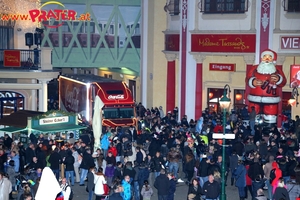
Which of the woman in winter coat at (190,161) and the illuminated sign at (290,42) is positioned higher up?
the illuminated sign at (290,42)

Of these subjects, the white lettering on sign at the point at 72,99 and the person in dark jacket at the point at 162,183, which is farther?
the white lettering on sign at the point at 72,99

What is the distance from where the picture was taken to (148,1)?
46.5 m

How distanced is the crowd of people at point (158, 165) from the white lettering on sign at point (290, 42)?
22.6 feet

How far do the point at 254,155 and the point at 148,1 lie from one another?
74.2ft

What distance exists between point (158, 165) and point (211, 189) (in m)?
4.29

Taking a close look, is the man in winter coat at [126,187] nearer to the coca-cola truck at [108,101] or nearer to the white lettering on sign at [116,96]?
the coca-cola truck at [108,101]

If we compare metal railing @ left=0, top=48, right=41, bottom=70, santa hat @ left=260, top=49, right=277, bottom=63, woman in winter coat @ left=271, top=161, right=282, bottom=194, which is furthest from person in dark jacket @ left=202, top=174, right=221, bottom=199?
metal railing @ left=0, top=48, right=41, bottom=70

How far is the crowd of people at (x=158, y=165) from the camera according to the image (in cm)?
2278

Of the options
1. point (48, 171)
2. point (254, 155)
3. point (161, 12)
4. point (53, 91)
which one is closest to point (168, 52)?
point (161, 12)

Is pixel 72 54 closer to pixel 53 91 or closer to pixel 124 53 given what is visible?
pixel 124 53

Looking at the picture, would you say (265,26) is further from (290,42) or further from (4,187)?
(4,187)

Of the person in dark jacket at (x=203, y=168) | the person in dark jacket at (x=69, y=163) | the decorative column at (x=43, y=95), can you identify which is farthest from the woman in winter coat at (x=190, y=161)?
the decorative column at (x=43, y=95)

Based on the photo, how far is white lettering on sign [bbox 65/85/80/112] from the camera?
4006cm

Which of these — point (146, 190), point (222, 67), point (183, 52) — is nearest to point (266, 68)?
point (183, 52)
